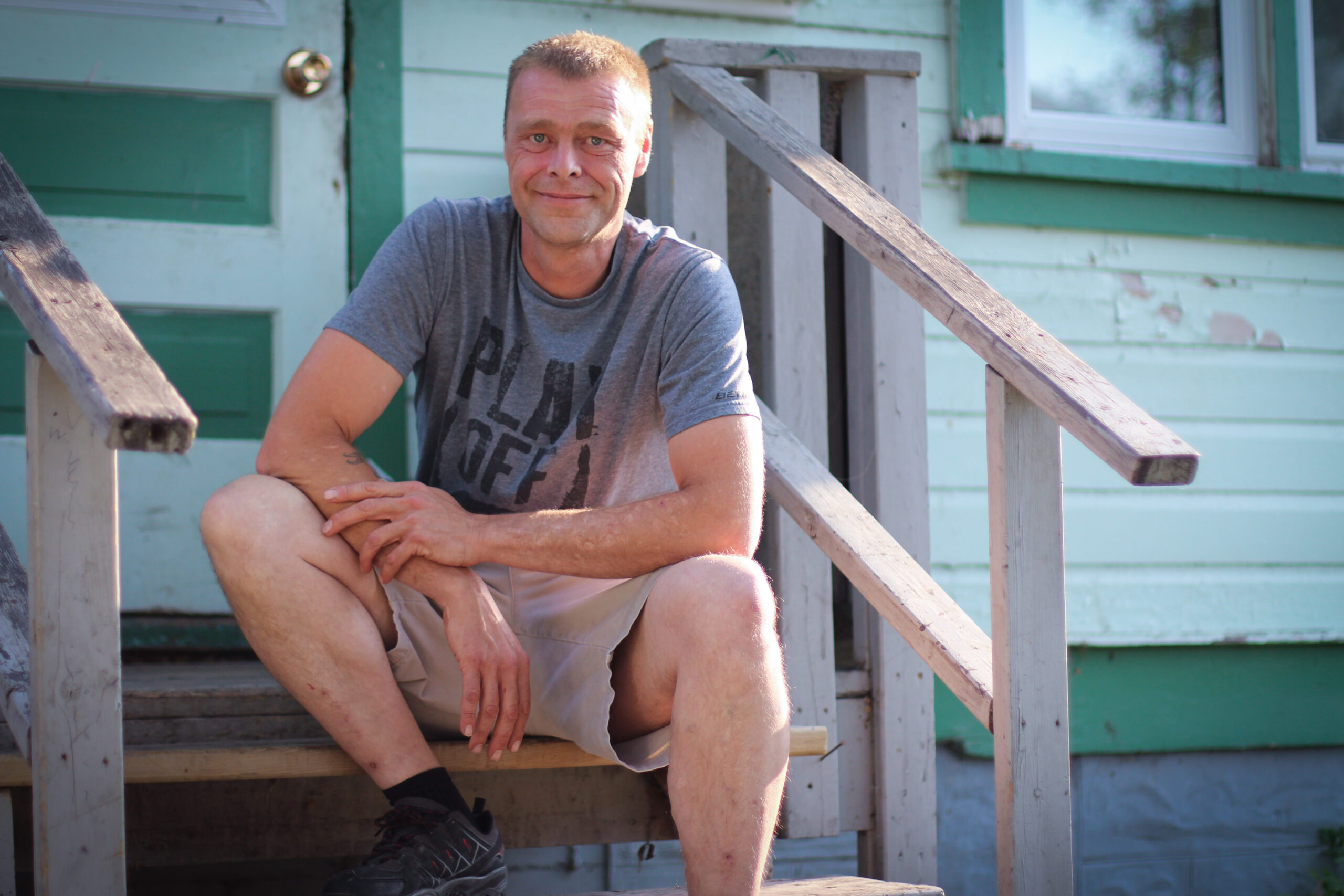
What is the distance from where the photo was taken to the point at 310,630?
1.56m

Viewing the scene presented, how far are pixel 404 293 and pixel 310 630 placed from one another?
54 cm

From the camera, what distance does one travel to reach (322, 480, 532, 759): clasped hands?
158 cm

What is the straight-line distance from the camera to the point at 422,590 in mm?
1642

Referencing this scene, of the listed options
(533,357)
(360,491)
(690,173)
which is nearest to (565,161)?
(533,357)

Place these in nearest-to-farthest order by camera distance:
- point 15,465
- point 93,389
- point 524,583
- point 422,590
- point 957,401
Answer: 1. point 93,389
2. point 422,590
3. point 524,583
4. point 15,465
5. point 957,401

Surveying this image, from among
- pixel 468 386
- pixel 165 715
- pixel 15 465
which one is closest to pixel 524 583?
pixel 468 386

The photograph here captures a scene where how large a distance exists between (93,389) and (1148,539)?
2704mm

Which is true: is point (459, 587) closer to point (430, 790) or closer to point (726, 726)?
point (430, 790)

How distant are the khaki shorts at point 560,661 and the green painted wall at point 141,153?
131 cm

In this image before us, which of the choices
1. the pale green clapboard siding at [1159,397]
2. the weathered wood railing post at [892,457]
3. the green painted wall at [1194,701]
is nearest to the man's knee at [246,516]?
the weathered wood railing post at [892,457]

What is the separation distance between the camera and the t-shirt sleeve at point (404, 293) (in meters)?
1.74

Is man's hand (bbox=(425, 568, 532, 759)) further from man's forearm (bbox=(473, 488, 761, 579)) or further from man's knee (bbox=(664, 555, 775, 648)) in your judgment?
man's knee (bbox=(664, 555, 775, 648))

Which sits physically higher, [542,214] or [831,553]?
[542,214]

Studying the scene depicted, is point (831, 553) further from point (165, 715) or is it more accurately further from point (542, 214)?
point (165, 715)
